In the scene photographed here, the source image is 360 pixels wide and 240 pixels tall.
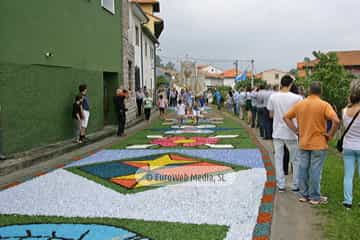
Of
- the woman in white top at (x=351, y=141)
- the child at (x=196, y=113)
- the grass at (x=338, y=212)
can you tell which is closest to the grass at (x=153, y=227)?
the grass at (x=338, y=212)

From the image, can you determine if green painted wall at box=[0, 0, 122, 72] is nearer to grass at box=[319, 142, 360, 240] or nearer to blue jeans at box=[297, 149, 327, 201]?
blue jeans at box=[297, 149, 327, 201]

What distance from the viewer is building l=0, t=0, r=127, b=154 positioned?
10.1 m

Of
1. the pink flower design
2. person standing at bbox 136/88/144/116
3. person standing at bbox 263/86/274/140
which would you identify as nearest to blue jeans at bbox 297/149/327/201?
the pink flower design

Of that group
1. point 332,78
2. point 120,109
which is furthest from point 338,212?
point 332,78

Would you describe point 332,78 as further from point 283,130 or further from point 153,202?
point 153,202

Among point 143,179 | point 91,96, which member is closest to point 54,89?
point 91,96

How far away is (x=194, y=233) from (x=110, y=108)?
49.4ft

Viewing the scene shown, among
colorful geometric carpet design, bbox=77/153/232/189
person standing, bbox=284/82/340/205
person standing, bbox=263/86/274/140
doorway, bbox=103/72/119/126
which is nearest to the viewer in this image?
person standing, bbox=284/82/340/205

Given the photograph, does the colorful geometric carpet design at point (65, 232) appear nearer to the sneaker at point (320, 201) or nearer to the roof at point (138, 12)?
the sneaker at point (320, 201)

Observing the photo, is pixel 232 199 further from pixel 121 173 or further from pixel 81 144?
pixel 81 144

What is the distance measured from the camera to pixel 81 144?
1298cm

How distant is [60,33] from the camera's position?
12812 millimetres

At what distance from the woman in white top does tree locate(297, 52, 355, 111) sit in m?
21.3

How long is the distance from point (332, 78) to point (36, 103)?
73.4ft
